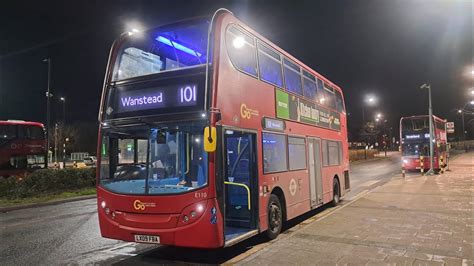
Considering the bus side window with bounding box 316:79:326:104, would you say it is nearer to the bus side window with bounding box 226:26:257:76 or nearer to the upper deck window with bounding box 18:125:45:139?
the bus side window with bounding box 226:26:257:76

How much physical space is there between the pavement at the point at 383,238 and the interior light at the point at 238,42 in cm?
381

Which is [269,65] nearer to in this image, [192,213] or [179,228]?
[192,213]

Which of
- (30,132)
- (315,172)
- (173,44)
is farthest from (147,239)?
(30,132)

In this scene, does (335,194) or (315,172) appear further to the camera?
(335,194)

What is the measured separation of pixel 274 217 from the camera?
27.1 ft

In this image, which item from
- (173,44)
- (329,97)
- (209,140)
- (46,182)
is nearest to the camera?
(209,140)

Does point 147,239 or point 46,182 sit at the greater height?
point 46,182

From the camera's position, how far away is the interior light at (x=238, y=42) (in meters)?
7.33

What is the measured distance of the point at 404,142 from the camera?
97.4ft

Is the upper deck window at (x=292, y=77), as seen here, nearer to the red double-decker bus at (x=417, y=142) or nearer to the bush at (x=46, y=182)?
the bush at (x=46, y=182)

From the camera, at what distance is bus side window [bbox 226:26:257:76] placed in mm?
7164

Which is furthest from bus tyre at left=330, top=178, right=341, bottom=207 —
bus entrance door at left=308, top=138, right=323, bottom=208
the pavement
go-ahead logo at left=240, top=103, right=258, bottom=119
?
go-ahead logo at left=240, top=103, right=258, bottom=119

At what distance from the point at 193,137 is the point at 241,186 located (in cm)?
167

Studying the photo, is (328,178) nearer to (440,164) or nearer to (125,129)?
(125,129)
